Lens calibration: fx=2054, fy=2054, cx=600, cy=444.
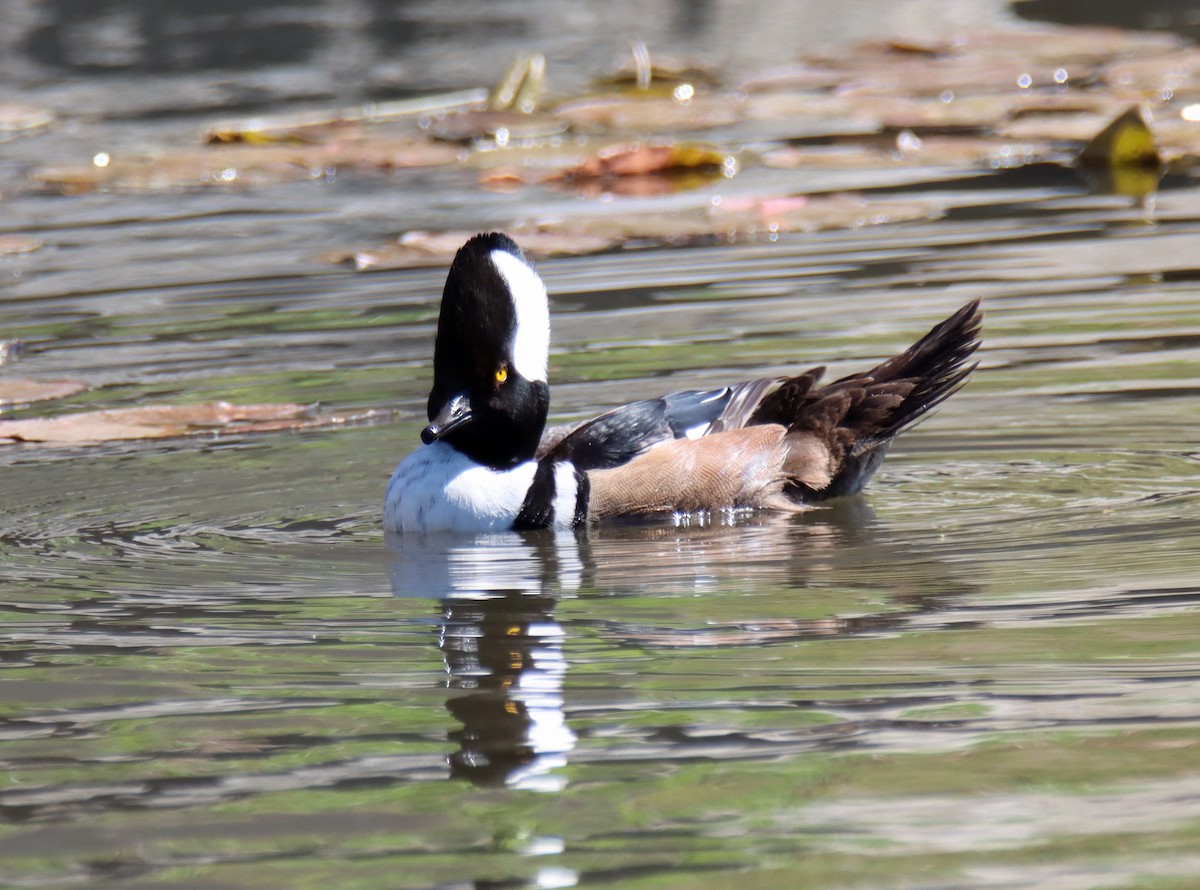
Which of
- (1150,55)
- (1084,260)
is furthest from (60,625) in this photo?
(1150,55)

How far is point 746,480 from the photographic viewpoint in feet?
19.2

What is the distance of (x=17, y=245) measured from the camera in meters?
9.94

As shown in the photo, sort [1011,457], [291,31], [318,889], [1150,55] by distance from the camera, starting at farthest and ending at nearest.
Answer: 1. [291,31]
2. [1150,55]
3. [1011,457]
4. [318,889]

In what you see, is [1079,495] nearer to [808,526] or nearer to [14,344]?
[808,526]

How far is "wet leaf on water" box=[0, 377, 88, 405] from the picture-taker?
7172mm

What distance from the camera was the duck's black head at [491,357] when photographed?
5555 millimetres

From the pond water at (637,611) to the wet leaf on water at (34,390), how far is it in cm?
11

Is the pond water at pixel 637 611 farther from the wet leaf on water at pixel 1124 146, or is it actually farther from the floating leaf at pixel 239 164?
the floating leaf at pixel 239 164

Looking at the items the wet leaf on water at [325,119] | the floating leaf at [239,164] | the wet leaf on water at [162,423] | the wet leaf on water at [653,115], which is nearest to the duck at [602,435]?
the wet leaf on water at [162,423]

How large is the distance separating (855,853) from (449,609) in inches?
74.1

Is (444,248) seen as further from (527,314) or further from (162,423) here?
(527,314)

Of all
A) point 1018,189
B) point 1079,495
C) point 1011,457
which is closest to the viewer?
point 1079,495

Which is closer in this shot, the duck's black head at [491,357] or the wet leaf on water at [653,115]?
the duck's black head at [491,357]

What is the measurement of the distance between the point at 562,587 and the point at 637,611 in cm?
42
